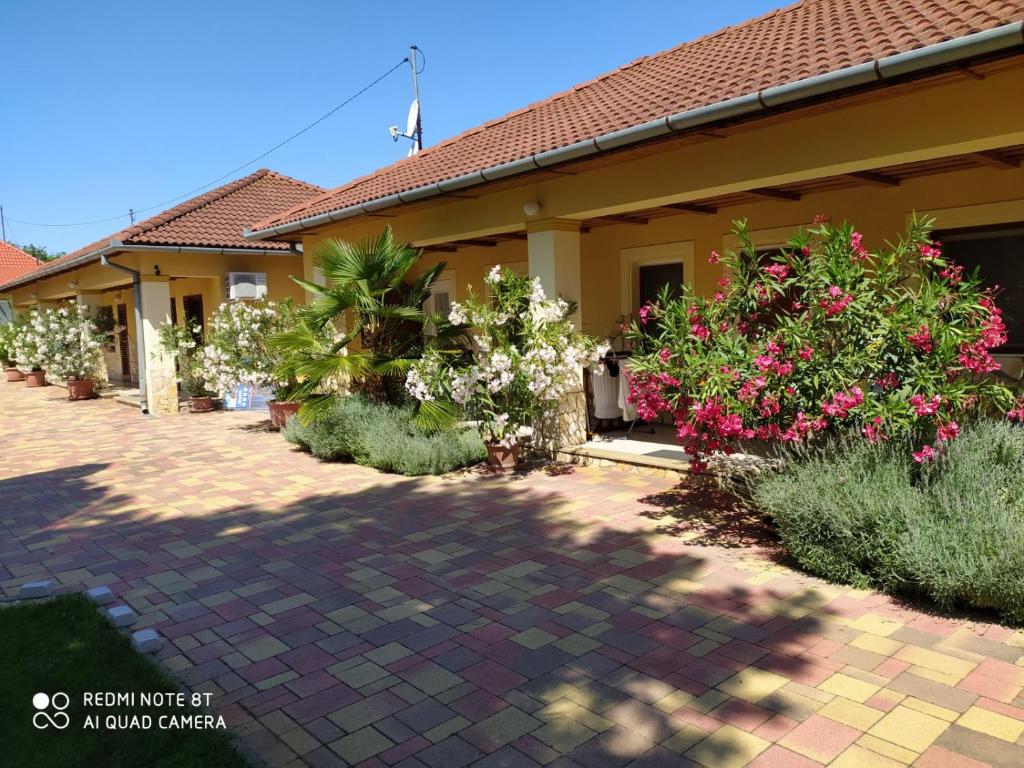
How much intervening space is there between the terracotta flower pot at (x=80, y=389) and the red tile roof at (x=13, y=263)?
31.7m

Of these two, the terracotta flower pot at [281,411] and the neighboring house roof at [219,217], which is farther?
the neighboring house roof at [219,217]

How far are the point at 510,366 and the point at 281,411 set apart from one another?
5.90 m

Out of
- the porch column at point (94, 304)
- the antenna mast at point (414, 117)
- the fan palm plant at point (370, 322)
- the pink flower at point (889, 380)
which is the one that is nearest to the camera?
the pink flower at point (889, 380)

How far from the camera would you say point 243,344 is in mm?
12242

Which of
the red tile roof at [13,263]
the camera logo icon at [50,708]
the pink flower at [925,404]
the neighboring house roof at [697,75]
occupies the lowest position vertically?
the camera logo icon at [50,708]

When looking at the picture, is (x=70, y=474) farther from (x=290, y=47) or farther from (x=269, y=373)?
(x=290, y=47)

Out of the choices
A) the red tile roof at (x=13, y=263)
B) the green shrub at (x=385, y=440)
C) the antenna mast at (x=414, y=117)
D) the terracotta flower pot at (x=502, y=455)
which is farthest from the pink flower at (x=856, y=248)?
the red tile roof at (x=13, y=263)

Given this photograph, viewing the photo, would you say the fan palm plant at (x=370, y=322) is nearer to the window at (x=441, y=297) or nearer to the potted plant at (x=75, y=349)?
the window at (x=441, y=297)

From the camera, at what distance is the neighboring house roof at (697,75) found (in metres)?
5.12

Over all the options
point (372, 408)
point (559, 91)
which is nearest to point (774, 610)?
point (372, 408)

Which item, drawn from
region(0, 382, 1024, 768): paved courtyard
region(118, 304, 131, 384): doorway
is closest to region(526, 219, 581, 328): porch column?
region(0, 382, 1024, 768): paved courtyard

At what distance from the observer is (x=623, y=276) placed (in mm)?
10414

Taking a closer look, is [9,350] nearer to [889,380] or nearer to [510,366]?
[510,366]

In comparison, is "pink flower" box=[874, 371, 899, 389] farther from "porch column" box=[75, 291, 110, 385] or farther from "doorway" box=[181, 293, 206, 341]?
"porch column" box=[75, 291, 110, 385]
